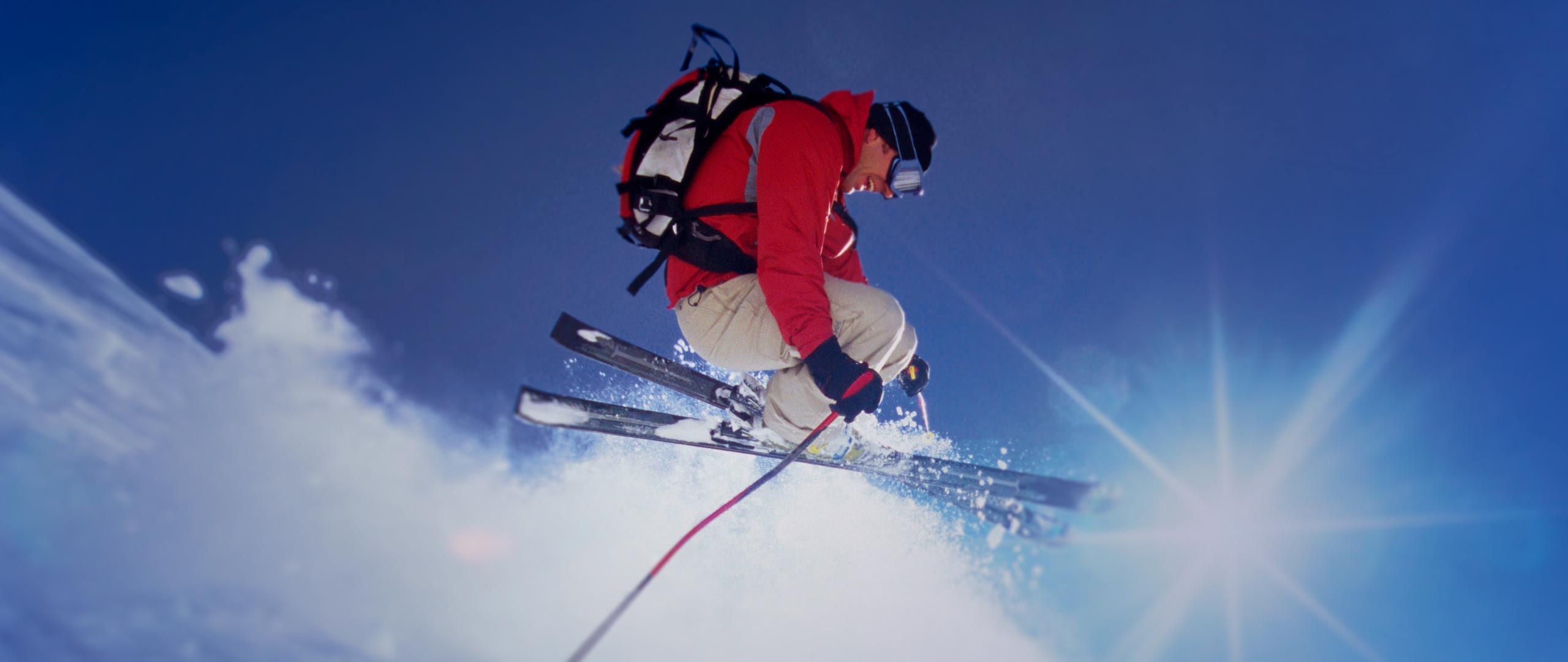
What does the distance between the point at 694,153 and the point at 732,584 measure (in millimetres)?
4958

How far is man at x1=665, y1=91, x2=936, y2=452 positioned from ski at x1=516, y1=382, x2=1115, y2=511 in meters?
0.44

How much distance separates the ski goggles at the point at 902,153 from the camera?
252 centimetres

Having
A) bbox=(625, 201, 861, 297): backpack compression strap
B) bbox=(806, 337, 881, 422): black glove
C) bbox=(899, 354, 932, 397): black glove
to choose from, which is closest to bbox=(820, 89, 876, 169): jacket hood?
bbox=(625, 201, 861, 297): backpack compression strap

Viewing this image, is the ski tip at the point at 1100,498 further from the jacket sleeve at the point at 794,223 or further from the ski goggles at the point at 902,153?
the ski goggles at the point at 902,153

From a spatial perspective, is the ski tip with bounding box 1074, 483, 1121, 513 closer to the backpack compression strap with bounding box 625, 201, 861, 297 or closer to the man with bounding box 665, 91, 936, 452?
the man with bounding box 665, 91, 936, 452

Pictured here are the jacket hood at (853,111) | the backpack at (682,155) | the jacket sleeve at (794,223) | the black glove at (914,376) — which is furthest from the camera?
the black glove at (914,376)

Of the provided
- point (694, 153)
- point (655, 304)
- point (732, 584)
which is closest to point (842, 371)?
point (694, 153)

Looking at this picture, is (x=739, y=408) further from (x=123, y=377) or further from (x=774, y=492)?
(x=123, y=377)

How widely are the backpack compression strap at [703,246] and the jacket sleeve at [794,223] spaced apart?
23 cm

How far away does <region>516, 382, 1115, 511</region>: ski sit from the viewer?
91.2 inches

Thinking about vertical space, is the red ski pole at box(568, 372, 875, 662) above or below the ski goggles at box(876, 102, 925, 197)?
below

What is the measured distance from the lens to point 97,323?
4.11 meters

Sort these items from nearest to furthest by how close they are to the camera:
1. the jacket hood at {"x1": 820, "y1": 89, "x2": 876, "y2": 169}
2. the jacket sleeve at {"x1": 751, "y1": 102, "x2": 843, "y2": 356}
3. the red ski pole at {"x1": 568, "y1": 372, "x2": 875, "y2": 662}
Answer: the red ski pole at {"x1": 568, "y1": 372, "x2": 875, "y2": 662} → the jacket sleeve at {"x1": 751, "y1": 102, "x2": 843, "y2": 356} → the jacket hood at {"x1": 820, "y1": 89, "x2": 876, "y2": 169}

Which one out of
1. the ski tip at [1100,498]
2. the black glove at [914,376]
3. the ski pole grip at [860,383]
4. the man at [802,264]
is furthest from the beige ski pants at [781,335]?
the ski tip at [1100,498]
